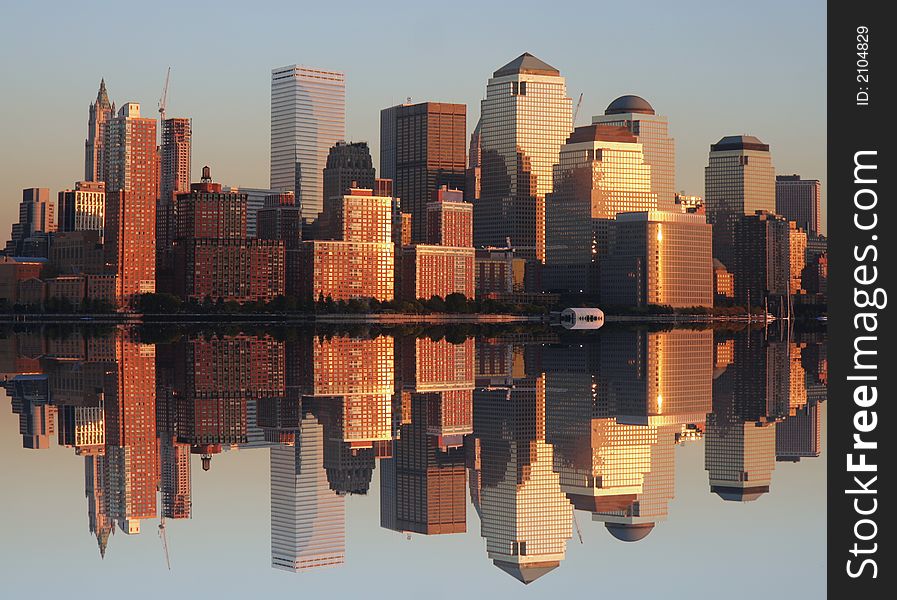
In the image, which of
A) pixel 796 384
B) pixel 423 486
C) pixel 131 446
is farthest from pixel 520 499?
pixel 796 384

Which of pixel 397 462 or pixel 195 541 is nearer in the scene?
pixel 195 541

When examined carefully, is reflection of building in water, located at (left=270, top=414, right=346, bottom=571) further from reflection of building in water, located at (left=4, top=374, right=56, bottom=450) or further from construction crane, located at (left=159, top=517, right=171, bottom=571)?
reflection of building in water, located at (left=4, top=374, right=56, bottom=450)

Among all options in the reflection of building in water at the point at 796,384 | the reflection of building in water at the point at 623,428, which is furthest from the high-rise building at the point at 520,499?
the reflection of building in water at the point at 796,384

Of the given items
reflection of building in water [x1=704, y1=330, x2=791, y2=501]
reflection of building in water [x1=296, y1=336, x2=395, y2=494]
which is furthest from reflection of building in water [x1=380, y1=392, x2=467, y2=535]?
reflection of building in water [x1=704, y1=330, x2=791, y2=501]

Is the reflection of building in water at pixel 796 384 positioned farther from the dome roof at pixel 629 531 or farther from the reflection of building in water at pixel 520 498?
the dome roof at pixel 629 531

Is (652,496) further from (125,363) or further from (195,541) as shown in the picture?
(125,363)
